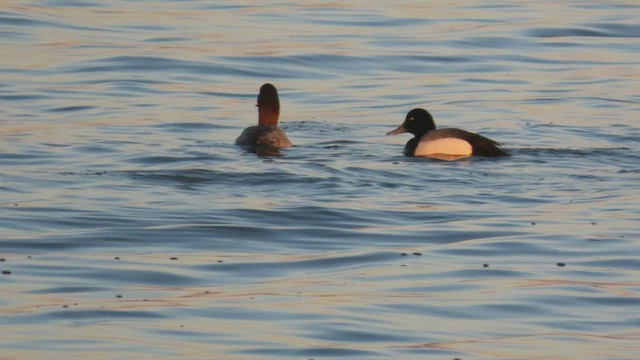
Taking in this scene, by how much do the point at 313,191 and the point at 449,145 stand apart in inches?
120

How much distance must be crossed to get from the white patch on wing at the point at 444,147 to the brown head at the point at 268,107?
1.73 metres

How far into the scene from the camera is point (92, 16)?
2611 centimetres

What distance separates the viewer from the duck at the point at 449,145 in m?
15.9

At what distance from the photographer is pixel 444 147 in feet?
52.8

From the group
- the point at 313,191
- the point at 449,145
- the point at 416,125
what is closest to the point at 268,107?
the point at 416,125

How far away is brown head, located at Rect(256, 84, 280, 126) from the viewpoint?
17484 mm

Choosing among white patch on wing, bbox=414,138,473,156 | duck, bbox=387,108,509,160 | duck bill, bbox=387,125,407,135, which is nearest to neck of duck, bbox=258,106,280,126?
duck bill, bbox=387,125,407,135

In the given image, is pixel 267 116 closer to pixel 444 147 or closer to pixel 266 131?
pixel 266 131

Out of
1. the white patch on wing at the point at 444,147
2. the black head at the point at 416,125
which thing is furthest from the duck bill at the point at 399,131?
the white patch on wing at the point at 444,147

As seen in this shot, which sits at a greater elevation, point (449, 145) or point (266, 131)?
point (266, 131)

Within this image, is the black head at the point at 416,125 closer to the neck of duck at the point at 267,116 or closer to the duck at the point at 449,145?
the duck at the point at 449,145

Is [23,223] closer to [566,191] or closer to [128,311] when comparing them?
[128,311]

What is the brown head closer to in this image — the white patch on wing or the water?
the water

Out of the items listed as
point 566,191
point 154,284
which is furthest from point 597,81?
point 154,284
